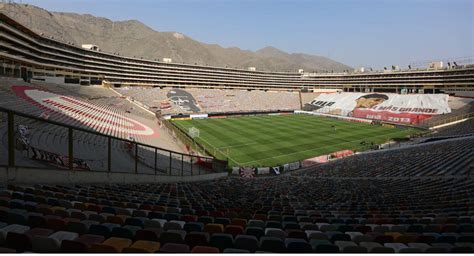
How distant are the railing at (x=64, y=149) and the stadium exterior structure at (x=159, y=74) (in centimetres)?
4358

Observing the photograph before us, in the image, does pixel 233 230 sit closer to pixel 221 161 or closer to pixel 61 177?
pixel 61 177

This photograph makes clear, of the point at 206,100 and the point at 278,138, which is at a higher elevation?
the point at 206,100

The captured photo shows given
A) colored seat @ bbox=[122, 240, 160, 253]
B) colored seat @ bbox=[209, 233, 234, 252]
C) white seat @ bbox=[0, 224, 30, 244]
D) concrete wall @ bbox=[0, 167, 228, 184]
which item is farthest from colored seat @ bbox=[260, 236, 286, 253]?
concrete wall @ bbox=[0, 167, 228, 184]

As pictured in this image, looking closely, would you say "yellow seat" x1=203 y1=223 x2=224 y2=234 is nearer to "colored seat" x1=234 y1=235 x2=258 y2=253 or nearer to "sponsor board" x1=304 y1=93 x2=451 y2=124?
"colored seat" x1=234 y1=235 x2=258 y2=253

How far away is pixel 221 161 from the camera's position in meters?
32.7

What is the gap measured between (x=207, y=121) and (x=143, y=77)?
163 ft

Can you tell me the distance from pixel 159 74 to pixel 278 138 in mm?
72605

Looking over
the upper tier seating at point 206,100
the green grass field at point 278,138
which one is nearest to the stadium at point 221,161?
the green grass field at point 278,138

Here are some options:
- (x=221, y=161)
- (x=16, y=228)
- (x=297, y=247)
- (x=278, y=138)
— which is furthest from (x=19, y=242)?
(x=278, y=138)

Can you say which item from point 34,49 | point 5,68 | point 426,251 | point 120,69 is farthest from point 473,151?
point 120,69

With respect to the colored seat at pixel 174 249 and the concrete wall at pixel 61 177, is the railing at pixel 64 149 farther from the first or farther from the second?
the colored seat at pixel 174 249

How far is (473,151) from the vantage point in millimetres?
22203

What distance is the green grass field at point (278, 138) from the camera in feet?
132

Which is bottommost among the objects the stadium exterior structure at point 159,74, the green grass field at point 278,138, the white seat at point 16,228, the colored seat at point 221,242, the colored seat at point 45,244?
the green grass field at point 278,138
